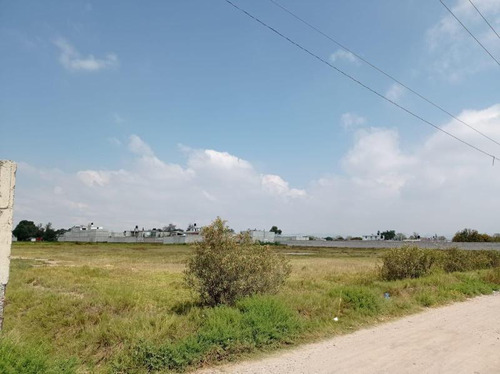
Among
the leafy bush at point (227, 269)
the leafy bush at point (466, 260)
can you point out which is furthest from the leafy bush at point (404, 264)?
the leafy bush at point (227, 269)

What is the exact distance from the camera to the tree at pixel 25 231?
147875 millimetres

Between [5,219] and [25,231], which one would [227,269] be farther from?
[25,231]

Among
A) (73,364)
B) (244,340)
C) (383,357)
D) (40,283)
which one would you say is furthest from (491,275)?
(40,283)

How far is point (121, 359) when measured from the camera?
6461 millimetres

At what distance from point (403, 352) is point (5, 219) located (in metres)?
6.92

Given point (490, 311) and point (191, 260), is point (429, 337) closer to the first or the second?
point (490, 311)

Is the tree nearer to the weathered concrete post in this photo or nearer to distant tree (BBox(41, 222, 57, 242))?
distant tree (BBox(41, 222, 57, 242))

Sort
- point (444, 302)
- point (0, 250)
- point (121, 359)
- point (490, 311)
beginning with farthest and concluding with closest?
point (444, 302), point (490, 311), point (121, 359), point (0, 250)

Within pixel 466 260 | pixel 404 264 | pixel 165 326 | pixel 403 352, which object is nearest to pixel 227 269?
pixel 165 326

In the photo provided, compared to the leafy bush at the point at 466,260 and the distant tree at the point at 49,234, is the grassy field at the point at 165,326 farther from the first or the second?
the distant tree at the point at 49,234

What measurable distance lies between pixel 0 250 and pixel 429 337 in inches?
317

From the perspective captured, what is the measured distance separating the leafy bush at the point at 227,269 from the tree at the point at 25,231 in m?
159

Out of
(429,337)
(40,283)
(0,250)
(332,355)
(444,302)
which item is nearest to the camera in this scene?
(0,250)

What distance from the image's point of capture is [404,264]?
18438 millimetres
